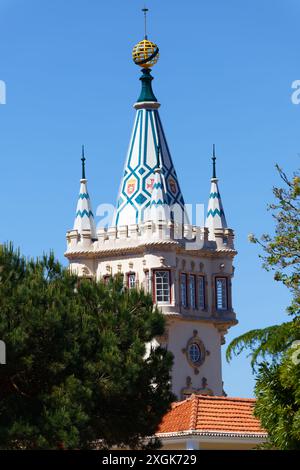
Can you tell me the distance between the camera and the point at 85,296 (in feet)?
165

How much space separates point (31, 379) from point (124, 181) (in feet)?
154

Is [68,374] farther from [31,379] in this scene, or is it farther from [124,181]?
[124,181]

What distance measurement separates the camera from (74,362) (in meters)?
46.9

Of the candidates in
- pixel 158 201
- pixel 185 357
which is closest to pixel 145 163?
pixel 158 201

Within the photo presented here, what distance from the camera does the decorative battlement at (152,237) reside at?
89.3 m

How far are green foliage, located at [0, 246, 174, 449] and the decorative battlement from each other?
37.8 m

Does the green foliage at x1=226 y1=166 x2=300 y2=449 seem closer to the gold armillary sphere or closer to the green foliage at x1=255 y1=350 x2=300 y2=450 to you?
the green foliage at x1=255 y1=350 x2=300 y2=450

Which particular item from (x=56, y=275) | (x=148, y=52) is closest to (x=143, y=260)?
(x=148, y=52)

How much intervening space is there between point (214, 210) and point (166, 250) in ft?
22.9

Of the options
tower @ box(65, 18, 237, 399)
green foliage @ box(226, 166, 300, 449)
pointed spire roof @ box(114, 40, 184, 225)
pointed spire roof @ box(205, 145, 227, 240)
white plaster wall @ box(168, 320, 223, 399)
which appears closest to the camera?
green foliage @ box(226, 166, 300, 449)

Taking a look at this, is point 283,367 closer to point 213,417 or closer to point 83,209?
point 213,417

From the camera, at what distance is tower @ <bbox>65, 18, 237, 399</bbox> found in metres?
89.0

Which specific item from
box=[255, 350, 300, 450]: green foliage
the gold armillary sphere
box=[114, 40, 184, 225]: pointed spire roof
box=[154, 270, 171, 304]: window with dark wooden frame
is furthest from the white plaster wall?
box=[255, 350, 300, 450]: green foliage


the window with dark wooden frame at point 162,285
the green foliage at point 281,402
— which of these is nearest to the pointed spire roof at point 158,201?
the window with dark wooden frame at point 162,285
